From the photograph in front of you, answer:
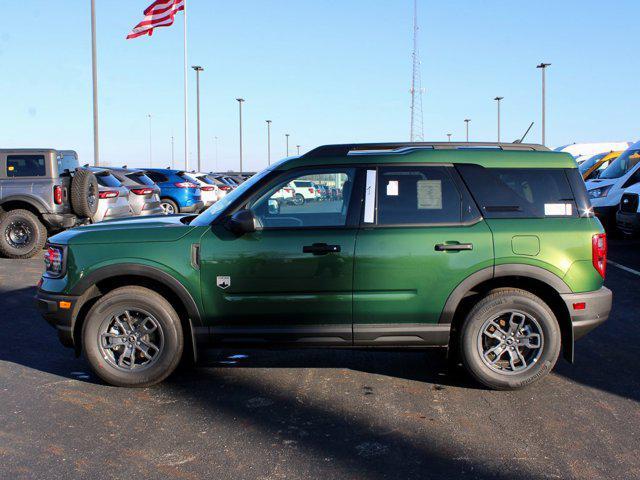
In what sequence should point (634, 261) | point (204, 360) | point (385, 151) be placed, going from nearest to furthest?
point (385, 151) < point (204, 360) < point (634, 261)

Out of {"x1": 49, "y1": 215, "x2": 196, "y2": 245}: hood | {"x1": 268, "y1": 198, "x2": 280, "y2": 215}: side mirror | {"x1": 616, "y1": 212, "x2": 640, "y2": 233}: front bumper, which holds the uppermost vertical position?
{"x1": 268, "y1": 198, "x2": 280, "y2": 215}: side mirror

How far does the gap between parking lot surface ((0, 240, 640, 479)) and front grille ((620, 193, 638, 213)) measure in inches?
285

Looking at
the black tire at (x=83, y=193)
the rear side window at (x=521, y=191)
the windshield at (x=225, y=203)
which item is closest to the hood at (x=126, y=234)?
the windshield at (x=225, y=203)

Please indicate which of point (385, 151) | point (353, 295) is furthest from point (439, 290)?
point (385, 151)

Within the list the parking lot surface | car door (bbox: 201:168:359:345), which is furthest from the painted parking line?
car door (bbox: 201:168:359:345)

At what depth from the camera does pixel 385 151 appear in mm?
5234

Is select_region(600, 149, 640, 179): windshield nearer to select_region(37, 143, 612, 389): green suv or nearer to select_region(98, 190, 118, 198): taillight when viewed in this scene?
select_region(98, 190, 118, 198): taillight

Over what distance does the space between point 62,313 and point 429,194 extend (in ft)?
9.37

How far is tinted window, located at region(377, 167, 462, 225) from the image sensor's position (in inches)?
197

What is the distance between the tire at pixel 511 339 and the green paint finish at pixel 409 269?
29 centimetres

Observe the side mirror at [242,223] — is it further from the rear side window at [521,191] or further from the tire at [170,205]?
the tire at [170,205]

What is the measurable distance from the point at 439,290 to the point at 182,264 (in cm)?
188

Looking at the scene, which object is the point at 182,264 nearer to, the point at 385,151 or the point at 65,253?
the point at 65,253

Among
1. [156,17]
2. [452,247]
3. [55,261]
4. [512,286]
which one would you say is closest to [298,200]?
[452,247]
